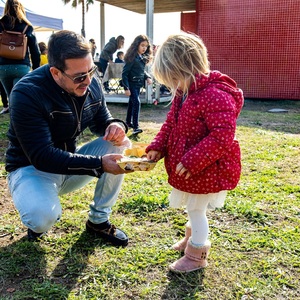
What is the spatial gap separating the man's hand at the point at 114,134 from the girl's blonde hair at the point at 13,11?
2.80 meters

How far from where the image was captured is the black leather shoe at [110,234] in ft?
7.61

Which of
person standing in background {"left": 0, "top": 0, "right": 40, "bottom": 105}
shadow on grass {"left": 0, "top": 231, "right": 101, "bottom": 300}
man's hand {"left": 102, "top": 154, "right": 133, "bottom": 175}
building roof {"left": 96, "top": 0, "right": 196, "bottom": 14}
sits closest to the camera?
shadow on grass {"left": 0, "top": 231, "right": 101, "bottom": 300}

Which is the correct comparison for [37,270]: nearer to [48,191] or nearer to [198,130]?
[48,191]

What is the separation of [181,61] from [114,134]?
28.7 inches

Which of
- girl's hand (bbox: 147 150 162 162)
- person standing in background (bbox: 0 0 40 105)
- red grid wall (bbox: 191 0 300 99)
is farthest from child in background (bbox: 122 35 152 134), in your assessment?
red grid wall (bbox: 191 0 300 99)

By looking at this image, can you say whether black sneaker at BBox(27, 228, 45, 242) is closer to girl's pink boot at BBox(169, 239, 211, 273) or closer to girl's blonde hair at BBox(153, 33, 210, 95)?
girl's pink boot at BBox(169, 239, 211, 273)

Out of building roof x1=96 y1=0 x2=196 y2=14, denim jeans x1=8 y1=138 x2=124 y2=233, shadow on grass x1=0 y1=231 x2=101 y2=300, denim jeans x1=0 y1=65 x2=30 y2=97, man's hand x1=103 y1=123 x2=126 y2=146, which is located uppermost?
building roof x1=96 y1=0 x2=196 y2=14

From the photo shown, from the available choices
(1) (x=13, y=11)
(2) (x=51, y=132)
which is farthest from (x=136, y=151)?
(1) (x=13, y=11)

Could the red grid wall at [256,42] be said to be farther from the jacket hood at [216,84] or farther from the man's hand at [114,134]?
the jacket hood at [216,84]

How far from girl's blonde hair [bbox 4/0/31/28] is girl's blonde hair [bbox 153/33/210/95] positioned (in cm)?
316

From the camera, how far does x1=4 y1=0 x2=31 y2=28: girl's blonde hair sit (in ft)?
14.3

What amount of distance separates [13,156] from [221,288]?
1416mm

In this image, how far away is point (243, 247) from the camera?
2.29m

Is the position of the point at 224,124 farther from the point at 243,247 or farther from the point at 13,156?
the point at 13,156
